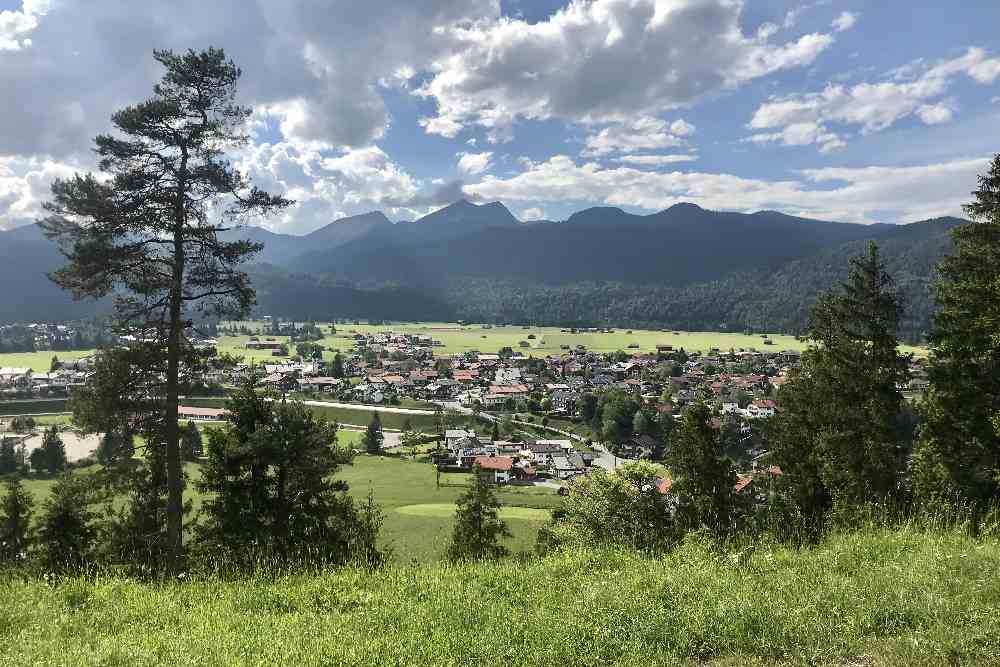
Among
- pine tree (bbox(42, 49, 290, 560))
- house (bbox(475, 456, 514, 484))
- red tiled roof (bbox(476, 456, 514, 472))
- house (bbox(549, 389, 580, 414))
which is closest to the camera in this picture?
pine tree (bbox(42, 49, 290, 560))

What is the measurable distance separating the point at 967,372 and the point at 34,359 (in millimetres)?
185647

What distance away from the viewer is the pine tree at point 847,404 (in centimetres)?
1495

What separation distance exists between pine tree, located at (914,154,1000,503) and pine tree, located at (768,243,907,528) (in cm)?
104

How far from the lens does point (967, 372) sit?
13477 millimetres

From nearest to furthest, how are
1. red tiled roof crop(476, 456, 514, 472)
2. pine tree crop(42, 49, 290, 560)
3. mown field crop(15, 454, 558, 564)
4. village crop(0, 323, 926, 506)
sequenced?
pine tree crop(42, 49, 290, 560) < mown field crop(15, 454, 558, 564) < red tiled roof crop(476, 456, 514, 472) < village crop(0, 323, 926, 506)

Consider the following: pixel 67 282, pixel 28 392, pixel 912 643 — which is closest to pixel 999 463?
pixel 912 643

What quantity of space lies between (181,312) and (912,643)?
47.9 feet

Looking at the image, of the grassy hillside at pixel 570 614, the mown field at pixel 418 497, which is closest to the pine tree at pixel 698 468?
the grassy hillside at pixel 570 614

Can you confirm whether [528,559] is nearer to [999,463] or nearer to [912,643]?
[912,643]

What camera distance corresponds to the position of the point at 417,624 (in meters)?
5.34

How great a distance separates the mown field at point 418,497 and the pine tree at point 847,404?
19.7 m

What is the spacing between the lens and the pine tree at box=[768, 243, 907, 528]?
14951 mm

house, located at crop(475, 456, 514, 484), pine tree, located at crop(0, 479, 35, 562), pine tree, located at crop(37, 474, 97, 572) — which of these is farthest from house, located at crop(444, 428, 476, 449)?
pine tree, located at crop(37, 474, 97, 572)

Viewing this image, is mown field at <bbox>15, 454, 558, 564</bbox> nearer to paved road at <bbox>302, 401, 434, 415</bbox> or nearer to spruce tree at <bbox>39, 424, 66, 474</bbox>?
spruce tree at <bbox>39, 424, 66, 474</bbox>
